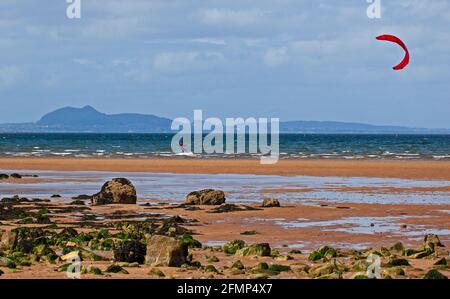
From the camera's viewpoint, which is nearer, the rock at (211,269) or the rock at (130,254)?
the rock at (211,269)

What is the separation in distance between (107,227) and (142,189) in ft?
48.3

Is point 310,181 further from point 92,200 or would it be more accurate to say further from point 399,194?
point 92,200

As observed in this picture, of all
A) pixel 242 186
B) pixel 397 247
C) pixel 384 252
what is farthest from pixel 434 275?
pixel 242 186

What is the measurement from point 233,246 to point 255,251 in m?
0.95

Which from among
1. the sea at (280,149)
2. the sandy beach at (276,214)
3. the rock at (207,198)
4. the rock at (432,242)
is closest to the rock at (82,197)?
the sandy beach at (276,214)

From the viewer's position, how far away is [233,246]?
18922mm

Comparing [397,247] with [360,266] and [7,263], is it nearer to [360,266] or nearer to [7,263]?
[360,266]

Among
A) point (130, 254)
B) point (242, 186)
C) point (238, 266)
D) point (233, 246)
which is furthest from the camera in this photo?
point (242, 186)

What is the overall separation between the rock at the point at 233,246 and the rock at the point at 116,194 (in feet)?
40.1

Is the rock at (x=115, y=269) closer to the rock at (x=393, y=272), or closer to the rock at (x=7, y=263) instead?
the rock at (x=7, y=263)

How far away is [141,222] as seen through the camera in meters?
24.8

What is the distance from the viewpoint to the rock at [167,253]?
16391 millimetres

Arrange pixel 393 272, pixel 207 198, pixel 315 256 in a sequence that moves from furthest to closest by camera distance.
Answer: pixel 207 198 < pixel 315 256 < pixel 393 272

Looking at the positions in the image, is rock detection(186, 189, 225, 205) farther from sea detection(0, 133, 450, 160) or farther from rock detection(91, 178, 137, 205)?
sea detection(0, 133, 450, 160)
